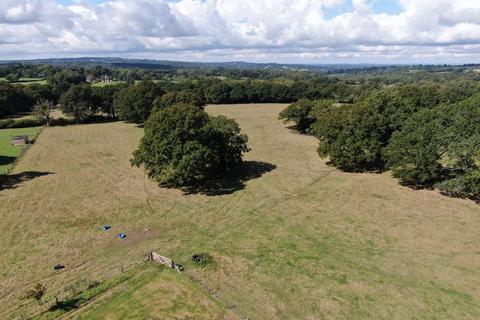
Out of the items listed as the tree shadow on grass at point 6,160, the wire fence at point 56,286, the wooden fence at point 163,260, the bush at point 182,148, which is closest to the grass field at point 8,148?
the tree shadow on grass at point 6,160

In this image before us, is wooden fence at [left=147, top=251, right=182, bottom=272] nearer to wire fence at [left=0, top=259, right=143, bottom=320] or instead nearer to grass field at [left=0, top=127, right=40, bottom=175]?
wire fence at [left=0, top=259, right=143, bottom=320]

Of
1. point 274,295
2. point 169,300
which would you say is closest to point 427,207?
point 274,295

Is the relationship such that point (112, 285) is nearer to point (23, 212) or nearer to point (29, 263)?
point (29, 263)

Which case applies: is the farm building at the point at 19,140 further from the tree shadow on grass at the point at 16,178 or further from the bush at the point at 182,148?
the bush at the point at 182,148

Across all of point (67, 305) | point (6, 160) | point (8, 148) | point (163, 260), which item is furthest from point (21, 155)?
point (67, 305)

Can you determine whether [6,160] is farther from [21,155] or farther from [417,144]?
[417,144]

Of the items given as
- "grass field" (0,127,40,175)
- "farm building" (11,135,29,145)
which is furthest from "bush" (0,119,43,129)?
"farm building" (11,135,29,145)
